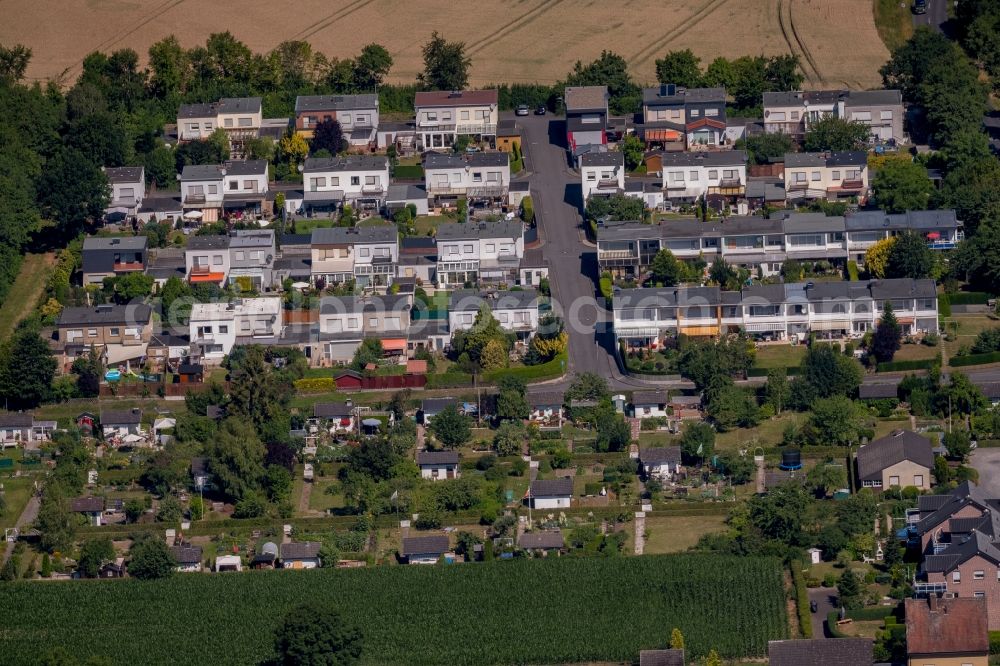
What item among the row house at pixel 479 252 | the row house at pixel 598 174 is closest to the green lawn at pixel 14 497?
the row house at pixel 479 252

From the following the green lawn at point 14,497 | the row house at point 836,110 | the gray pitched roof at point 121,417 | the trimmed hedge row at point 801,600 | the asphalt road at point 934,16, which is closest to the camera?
the trimmed hedge row at point 801,600

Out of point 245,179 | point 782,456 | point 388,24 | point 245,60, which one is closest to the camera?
point 782,456

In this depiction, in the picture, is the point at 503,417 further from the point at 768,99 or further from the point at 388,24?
the point at 388,24

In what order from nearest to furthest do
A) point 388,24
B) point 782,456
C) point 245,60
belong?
point 782,456, point 245,60, point 388,24

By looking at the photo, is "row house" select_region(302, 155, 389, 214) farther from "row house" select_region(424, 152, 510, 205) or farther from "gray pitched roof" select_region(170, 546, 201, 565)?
"gray pitched roof" select_region(170, 546, 201, 565)

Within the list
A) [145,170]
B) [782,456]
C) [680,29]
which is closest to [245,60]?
[145,170]

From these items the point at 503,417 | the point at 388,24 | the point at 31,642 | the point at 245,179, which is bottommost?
the point at 31,642

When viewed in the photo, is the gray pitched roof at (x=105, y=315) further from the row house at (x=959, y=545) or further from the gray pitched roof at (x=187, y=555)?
the row house at (x=959, y=545)
